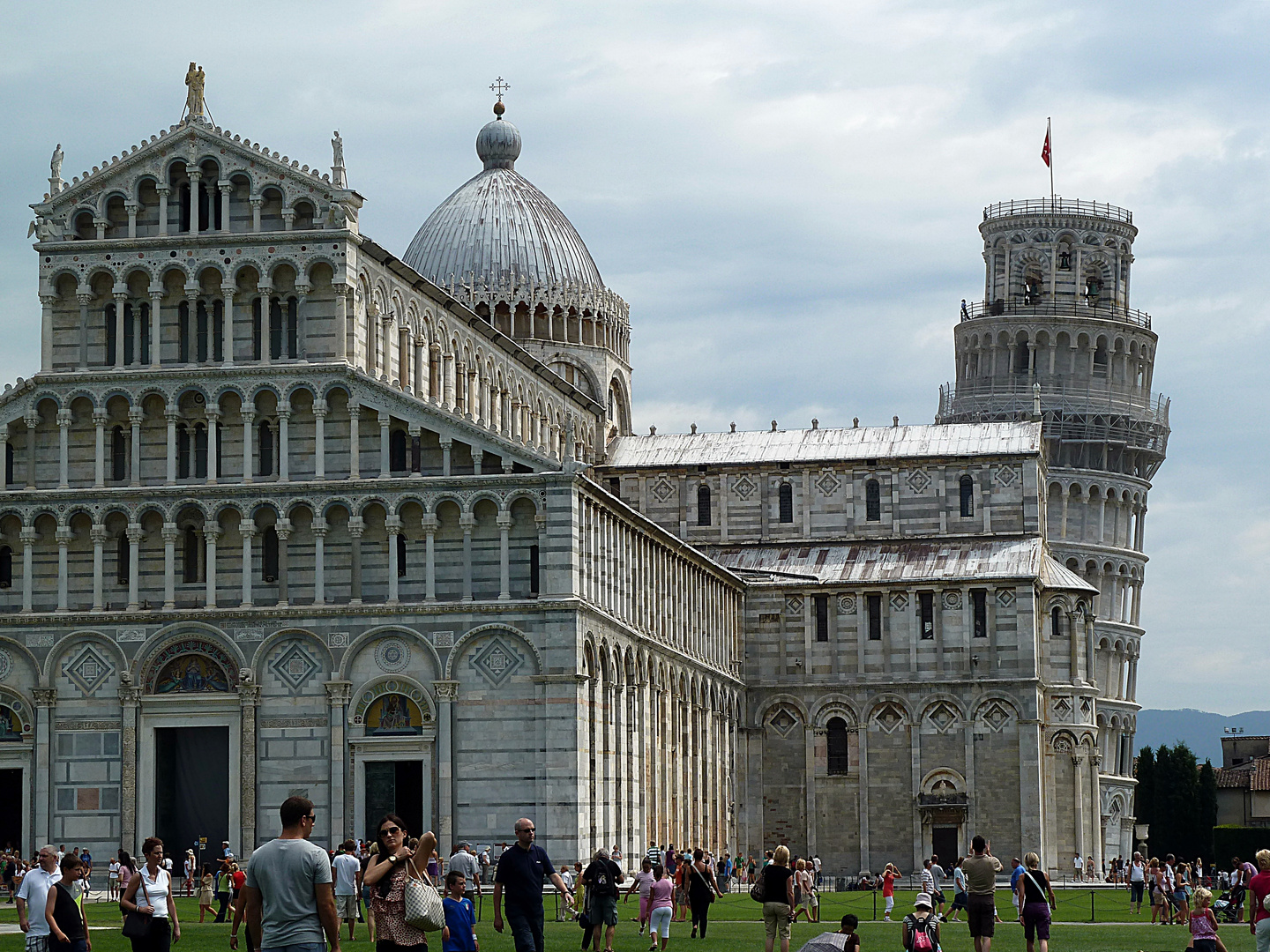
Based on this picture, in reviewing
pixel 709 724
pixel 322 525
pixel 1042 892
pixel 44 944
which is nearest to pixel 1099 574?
pixel 709 724

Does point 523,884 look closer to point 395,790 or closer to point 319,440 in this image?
point 395,790

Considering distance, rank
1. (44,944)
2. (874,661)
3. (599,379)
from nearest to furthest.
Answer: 1. (44,944)
2. (874,661)
3. (599,379)

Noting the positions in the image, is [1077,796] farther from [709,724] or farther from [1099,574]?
[1099,574]

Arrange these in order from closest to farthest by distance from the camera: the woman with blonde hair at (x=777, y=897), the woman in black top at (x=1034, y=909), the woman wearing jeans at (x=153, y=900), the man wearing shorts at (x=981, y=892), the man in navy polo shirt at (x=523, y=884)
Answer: the woman wearing jeans at (x=153, y=900) < the man in navy polo shirt at (x=523, y=884) < the woman with blonde hair at (x=777, y=897) < the man wearing shorts at (x=981, y=892) < the woman in black top at (x=1034, y=909)

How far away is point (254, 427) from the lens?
59.9 meters

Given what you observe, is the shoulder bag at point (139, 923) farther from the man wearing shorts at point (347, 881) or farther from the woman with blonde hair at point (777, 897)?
the man wearing shorts at point (347, 881)

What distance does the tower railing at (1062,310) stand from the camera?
11612 cm

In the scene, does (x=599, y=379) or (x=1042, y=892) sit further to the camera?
(x=599, y=379)

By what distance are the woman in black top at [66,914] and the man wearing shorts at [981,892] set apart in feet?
Result: 43.6

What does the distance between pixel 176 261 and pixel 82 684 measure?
463 inches

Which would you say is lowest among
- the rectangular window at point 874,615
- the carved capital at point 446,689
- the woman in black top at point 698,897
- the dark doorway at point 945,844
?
the dark doorway at point 945,844

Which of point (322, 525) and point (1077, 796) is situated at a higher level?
point (322, 525)

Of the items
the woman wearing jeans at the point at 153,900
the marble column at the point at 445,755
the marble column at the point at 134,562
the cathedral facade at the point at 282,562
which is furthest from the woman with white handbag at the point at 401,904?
the marble column at the point at 134,562

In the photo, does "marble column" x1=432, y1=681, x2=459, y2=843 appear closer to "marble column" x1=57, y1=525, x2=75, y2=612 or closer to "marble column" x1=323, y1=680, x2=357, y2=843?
"marble column" x1=323, y1=680, x2=357, y2=843
